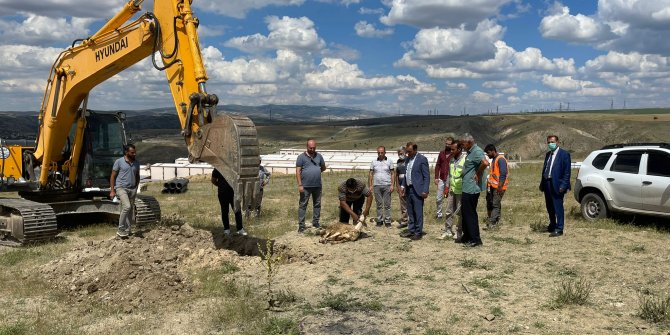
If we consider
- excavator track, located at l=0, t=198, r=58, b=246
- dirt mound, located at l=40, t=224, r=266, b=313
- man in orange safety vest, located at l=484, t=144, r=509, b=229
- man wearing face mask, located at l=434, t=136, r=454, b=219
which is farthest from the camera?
man wearing face mask, located at l=434, t=136, r=454, b=219

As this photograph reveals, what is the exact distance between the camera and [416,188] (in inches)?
395

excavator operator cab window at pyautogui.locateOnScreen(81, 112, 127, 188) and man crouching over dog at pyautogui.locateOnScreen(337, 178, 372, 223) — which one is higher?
excavator operator cab window at pyautogui.locateOnScreen(81, 112, 127, 188)

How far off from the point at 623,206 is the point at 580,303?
5755 mm

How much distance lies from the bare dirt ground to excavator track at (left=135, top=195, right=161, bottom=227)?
2.33m

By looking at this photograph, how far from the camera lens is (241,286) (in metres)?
7.73

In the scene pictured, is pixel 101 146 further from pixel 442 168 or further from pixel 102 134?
pixel 442 168

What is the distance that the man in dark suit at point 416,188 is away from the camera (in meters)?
10.0

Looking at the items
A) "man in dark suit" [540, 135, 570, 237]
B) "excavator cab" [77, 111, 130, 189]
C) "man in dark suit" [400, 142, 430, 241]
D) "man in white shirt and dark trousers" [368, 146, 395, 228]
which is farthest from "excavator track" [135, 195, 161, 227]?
"man in dark suit" [540, 135, 570, 237]

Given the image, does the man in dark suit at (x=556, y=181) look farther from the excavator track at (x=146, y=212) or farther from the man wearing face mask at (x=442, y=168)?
the excavator track at (x=146, y=212)

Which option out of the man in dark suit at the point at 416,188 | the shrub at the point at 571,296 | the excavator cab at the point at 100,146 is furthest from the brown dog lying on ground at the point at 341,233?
the excavator cab at the point at 100,146

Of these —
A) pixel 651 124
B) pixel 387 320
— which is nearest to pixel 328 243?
pixel 387 320

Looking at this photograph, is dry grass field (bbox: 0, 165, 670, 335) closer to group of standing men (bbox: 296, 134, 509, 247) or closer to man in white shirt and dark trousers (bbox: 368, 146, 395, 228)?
group of standing men (bbox: 296, 134, 509, 247)

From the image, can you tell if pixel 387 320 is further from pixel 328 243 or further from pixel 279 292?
pixel 328 243

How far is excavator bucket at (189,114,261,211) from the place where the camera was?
7.25 m
